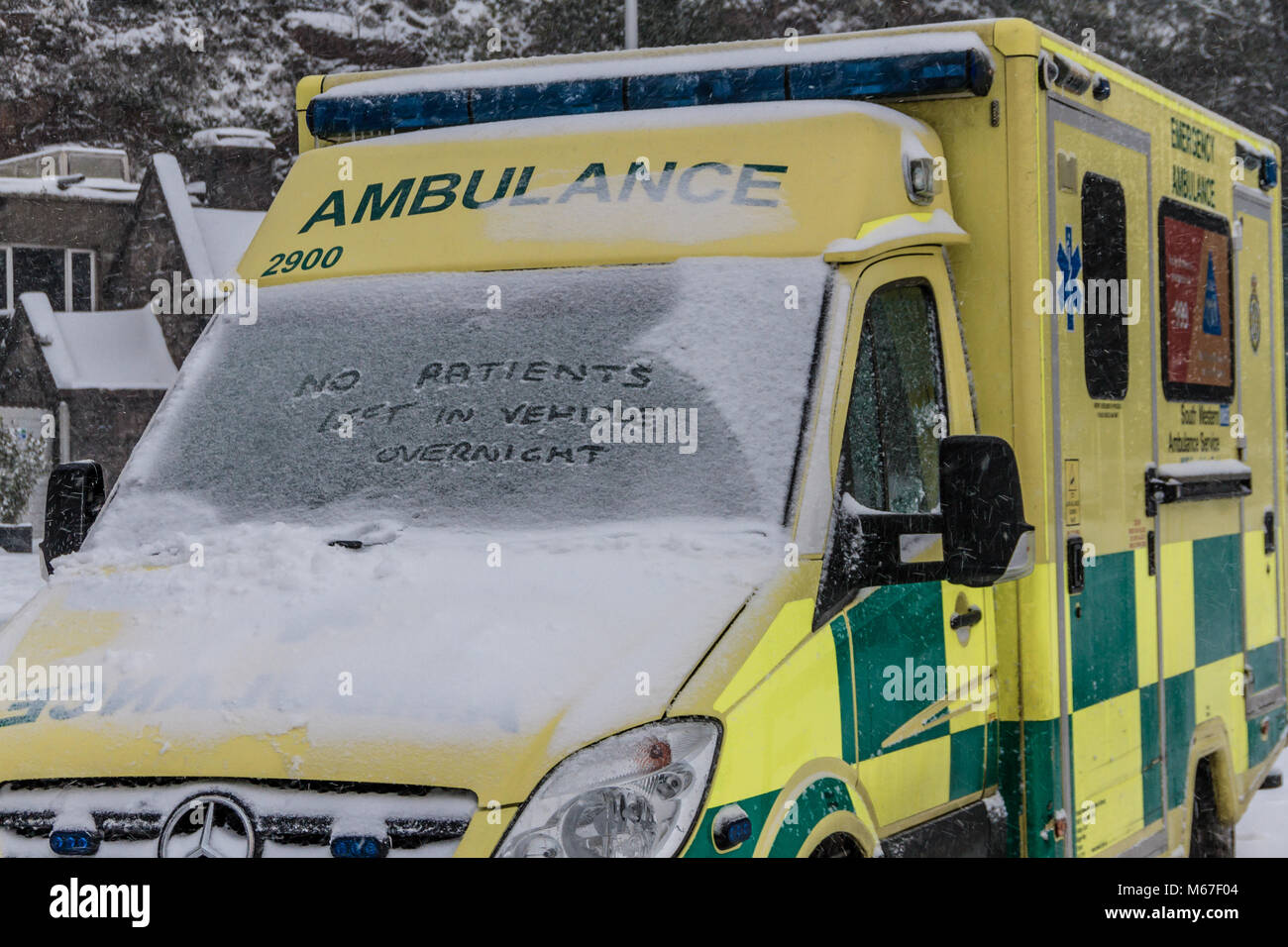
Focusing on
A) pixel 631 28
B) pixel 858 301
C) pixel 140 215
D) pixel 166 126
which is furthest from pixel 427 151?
pixel 166 126

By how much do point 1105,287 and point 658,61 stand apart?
61.2 inches

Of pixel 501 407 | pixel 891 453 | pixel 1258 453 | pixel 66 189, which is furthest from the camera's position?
pixel 66 189

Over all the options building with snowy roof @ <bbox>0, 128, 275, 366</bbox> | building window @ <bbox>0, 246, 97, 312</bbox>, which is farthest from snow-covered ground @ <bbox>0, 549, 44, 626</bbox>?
building window @ <bbox>0, 246, 97, 312</bbox>

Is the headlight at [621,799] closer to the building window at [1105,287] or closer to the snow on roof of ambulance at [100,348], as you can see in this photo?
the building window at [1105,287]

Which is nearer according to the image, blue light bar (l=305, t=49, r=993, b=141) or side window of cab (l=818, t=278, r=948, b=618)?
side window of cab (l=818, t=278, r=948, b=618)

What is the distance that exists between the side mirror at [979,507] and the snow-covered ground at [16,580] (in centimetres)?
1409

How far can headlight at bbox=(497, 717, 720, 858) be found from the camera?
346 centimetres

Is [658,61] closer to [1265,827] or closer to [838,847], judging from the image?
[838,847]

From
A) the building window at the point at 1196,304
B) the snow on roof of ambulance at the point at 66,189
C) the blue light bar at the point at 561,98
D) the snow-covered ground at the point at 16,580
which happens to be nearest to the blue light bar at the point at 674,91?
the blue light bar at the point at 561,98

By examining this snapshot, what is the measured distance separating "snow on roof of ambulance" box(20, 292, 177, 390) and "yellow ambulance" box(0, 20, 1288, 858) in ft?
93.6

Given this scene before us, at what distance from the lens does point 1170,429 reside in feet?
21.0

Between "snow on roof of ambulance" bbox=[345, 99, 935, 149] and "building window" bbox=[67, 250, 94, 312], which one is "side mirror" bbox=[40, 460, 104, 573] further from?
"building window" bbox=[67, 250, 94, 312]

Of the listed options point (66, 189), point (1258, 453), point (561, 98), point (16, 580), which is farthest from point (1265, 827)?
point (66, 189)

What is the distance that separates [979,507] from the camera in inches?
164
